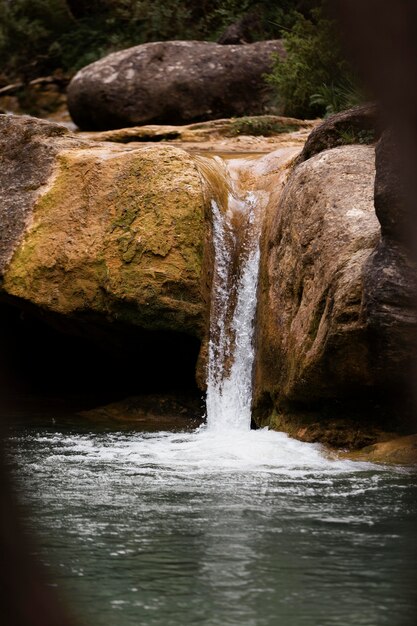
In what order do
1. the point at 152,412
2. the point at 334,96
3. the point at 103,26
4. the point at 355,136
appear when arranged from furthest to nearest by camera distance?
the point at 103,26 → the point at 334,96 → the point at 152,412 → the point at 355,136

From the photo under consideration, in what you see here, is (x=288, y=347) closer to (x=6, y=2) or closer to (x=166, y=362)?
(x=166, y=362)

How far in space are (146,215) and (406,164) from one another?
952 centimetres

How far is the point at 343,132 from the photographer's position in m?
9.75

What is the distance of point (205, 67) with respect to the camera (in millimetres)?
17094

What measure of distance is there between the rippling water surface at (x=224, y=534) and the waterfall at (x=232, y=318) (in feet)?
5.64

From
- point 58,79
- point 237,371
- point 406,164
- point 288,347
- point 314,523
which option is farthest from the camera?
point 58,79

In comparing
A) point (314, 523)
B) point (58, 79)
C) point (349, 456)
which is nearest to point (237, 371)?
point (349, 456)

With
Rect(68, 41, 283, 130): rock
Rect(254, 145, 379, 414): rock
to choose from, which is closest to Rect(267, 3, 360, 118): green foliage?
Rect(68, 41, 283, 130): rock

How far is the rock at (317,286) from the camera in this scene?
25.5 feet

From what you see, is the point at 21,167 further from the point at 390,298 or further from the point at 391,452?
the point at 391,452

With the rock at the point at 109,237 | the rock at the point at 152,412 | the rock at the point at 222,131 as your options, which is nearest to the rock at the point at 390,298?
the rock at the point at 109,237

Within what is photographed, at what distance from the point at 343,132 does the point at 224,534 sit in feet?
18.6

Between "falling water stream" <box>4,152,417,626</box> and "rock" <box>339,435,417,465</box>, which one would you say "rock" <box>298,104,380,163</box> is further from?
"rock" <box>339,435,417,465</box>

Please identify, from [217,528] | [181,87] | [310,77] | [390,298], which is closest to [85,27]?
[181,87]
